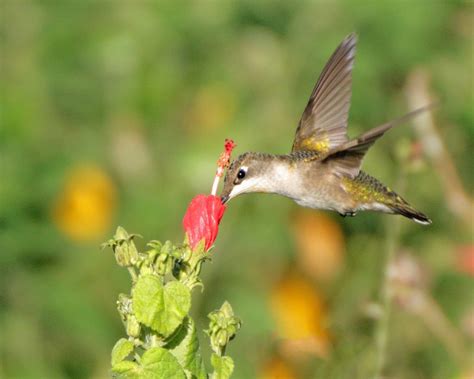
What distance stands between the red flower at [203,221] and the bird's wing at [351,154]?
20.7 inches

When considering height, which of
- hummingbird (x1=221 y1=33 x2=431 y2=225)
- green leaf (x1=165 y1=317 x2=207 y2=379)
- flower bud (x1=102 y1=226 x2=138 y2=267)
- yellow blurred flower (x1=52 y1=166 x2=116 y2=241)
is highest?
yellow blurred flower (x1=52 y1=166 x2=116 y2=241)

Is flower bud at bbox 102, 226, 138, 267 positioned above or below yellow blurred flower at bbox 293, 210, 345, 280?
below

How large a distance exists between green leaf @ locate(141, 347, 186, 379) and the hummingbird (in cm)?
102

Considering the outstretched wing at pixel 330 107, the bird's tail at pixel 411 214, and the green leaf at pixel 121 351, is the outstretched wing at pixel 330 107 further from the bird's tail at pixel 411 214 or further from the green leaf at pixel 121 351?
the green leaf at pixel 121 351

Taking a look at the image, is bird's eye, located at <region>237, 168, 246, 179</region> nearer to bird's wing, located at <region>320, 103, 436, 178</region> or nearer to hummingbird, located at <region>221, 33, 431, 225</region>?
hummingbird, located at <region>221, 33, 431, 225</region>

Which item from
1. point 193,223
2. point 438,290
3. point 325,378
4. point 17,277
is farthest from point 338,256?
point 193,223

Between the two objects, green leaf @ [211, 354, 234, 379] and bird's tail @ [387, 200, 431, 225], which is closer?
green leaf @ [211, 354, 234, 379]

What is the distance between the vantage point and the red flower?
86.1 inches

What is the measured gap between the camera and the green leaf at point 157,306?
197cm

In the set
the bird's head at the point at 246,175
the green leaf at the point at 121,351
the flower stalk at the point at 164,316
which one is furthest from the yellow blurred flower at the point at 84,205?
the green leaf at the point at 121,351

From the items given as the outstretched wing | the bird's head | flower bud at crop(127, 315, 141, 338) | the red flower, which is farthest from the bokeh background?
flower bud at crop(127, 315, 141, 338)

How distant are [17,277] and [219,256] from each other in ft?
2.81

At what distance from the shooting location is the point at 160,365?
196cm

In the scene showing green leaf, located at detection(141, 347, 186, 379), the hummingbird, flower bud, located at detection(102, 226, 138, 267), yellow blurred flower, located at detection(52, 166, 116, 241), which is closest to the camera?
green leaf, located at detection(141, 347, 186, 379)
